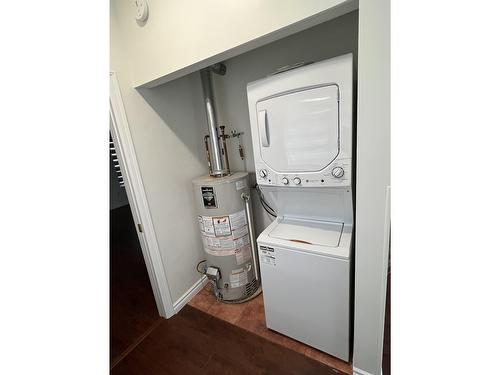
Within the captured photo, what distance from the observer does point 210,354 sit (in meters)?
1.46

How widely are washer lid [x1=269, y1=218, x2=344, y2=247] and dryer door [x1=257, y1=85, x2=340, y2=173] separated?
1.47ft

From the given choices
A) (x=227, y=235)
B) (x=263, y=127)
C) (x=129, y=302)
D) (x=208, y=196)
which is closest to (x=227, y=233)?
(x=227, y=235)

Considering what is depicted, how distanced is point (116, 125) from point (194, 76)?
974 mm

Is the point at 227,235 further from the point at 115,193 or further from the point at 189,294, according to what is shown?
the point at 115,193

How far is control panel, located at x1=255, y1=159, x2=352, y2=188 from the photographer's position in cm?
107

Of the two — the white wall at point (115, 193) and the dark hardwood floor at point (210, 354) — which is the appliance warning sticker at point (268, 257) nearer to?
the dark hardwood floor at point (210, 354)

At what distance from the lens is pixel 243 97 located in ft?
6.10

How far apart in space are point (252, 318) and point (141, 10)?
7.80 feet

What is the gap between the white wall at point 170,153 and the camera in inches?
58.2

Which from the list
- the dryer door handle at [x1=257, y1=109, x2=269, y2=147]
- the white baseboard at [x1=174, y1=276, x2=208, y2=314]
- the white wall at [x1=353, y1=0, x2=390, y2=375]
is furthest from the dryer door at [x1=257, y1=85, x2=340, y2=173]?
the white baseboard at [x1=174, y1=276, x2=208, y2=314]

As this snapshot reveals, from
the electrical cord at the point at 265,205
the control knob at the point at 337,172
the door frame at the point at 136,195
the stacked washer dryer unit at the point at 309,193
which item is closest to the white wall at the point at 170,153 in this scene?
the door frame at the point at 136,195
